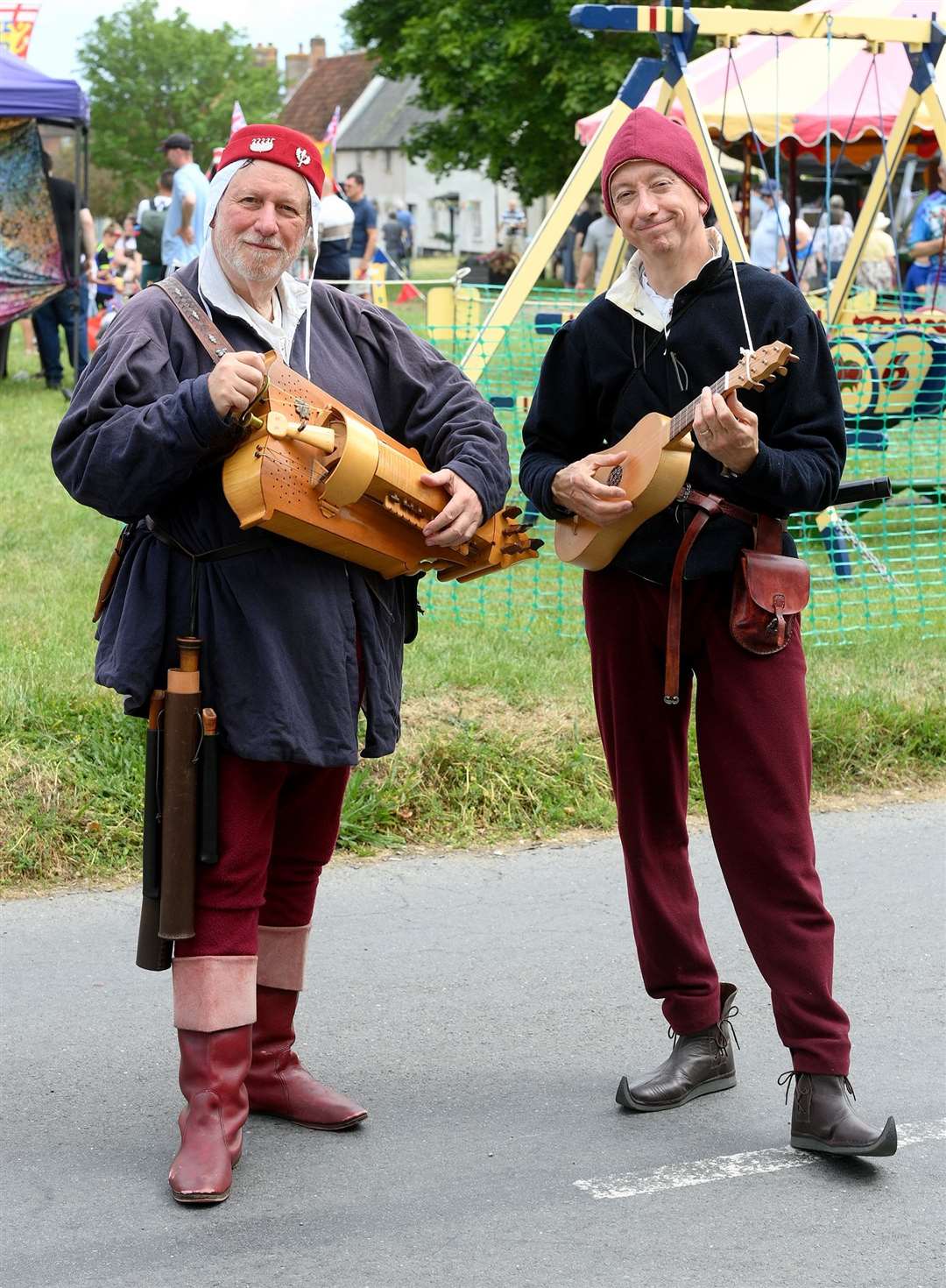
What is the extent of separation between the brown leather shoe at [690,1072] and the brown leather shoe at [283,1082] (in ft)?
2.00

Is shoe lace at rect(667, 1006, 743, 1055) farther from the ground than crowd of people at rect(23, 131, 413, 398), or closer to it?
closer to it

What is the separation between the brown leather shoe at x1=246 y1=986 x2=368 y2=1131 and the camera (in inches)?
142

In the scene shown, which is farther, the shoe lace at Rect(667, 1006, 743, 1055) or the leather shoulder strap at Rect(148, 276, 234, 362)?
the shoe lace at Rect(667, 1006, 743, 1055)

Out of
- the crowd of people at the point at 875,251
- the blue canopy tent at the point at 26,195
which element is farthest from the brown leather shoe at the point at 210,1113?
the blue canopy tent at the point at 26,195

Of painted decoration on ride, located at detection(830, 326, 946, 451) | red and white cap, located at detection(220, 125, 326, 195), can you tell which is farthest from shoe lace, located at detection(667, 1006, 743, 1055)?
painted decoration on ride, located at detection(830, 326, 946, 451)

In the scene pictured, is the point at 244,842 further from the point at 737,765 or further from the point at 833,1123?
the point at 833,1123

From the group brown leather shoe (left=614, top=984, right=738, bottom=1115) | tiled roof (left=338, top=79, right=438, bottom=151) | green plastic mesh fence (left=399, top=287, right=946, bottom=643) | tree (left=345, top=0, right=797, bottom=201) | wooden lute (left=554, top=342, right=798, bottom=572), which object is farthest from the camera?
tiled roof (left=338, top=79, right=438, bottom=151)

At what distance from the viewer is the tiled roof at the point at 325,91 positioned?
268 feet

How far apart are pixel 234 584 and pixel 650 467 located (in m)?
0.85

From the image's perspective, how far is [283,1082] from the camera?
143 inches

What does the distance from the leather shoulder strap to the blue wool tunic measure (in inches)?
0.7

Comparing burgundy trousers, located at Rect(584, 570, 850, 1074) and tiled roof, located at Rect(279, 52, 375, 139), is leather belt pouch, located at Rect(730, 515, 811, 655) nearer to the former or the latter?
burgundy trousers, located at Rect(584, 570, 850, 1074)

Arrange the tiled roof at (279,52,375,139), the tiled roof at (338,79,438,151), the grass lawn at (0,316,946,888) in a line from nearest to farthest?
the grass lawn at (0,316,946,888) → the tiled roof at (338,79,438,151) → the tiled roof at (279,52,375,139)

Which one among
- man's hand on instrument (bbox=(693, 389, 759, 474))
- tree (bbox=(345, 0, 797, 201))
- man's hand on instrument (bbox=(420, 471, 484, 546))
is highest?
tree (bbox=(345, 0, 797, 201))
